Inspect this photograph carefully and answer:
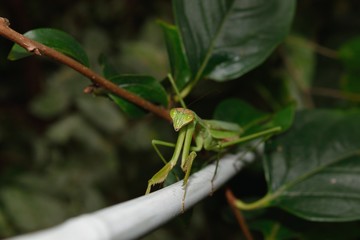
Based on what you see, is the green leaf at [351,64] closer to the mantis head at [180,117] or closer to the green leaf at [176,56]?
the green leaf at [176,56]

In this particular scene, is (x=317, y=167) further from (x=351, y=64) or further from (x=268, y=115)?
(x=351, y=64)

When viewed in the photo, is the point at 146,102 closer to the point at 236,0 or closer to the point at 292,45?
the point at 236,0

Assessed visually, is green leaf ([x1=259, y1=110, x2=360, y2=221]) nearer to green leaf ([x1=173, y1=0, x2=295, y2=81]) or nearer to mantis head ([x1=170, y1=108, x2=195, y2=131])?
green leaf ([x1=173, y1=0, x2=295, y2=81])

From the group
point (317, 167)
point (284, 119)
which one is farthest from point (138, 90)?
point (317, 167)

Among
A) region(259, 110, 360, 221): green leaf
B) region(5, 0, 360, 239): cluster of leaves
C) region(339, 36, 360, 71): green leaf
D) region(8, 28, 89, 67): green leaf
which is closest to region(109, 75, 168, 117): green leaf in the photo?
region(5, 0, 360, 239): cluster of leaves

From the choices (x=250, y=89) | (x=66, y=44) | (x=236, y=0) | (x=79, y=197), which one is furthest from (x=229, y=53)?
(x=79, y=197)

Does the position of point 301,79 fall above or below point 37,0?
below
